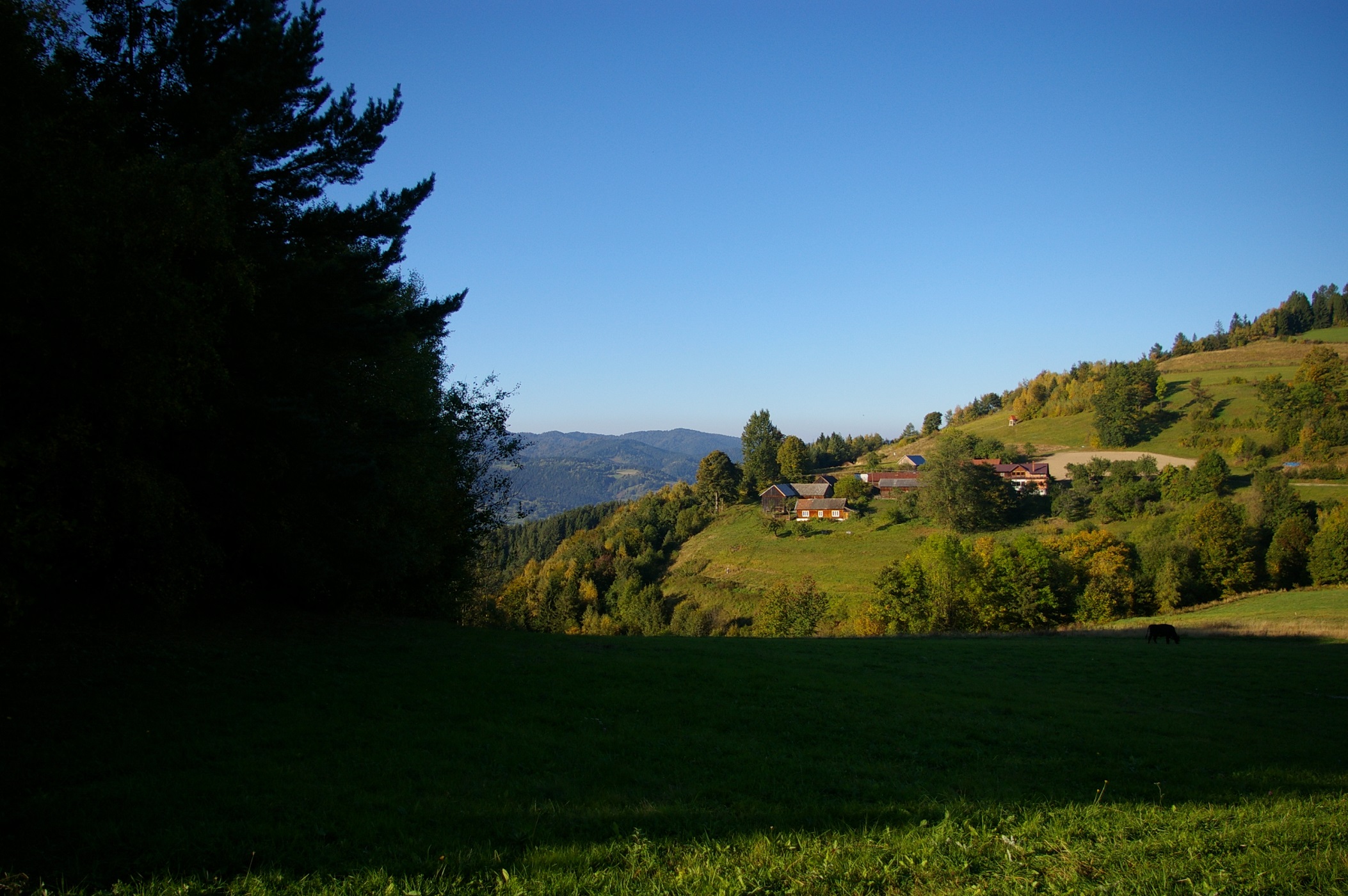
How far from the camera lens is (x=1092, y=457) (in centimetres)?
12181

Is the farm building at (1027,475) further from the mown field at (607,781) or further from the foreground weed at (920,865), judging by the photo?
the foreground weed at (920,865)

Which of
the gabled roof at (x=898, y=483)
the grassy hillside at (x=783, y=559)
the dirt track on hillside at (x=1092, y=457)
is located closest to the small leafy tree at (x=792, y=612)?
the grassy hillside at (x=783, y=559)

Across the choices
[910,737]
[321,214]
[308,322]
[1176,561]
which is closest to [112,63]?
[321,214]

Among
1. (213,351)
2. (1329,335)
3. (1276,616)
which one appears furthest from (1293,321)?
(213,351)

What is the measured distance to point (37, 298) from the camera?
1128 cm

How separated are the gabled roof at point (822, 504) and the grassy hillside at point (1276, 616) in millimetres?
60621

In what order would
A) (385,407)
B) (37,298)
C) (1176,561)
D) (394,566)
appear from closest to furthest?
(37,298)
(385,407)
(394,566)
(1176,561)

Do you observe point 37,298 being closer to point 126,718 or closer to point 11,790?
point 126,718

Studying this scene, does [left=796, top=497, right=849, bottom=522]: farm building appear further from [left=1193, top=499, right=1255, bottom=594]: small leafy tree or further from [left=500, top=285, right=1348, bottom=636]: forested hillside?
[left=1193, top=499, right=1255, bottom=594]: small leafy tree

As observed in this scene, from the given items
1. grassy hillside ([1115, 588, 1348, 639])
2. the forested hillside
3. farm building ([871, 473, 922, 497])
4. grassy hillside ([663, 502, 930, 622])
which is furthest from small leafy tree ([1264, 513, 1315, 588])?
farm building ([871, 473, 922, 497])

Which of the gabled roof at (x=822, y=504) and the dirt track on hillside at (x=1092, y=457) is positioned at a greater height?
the dirt track on hillside at (x=1092, y=457)

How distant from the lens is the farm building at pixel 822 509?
11631cm

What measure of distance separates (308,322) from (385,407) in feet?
11.0

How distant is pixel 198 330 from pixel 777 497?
385 ft
